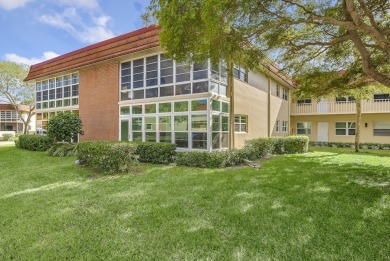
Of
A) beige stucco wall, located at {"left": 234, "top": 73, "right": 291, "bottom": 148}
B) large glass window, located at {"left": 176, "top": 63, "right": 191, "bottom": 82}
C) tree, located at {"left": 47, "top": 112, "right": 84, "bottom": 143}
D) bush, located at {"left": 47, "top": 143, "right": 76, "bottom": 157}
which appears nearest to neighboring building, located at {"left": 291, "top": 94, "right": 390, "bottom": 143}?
beige stucco wall, located at {"left": 234, "top": 73, "right": 291, "bottom": 148}

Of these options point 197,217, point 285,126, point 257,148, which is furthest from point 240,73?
point 197,217

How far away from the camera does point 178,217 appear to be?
4.80 m

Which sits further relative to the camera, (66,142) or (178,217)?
(66,142)

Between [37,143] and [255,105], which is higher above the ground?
[255,105]

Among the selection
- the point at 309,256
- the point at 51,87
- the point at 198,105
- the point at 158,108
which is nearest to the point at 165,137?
the point at 158,108

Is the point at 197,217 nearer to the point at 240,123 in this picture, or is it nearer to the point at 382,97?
the point at 240,123

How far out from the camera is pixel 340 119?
24109 mm

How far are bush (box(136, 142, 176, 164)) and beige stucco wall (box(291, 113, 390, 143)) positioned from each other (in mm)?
19649

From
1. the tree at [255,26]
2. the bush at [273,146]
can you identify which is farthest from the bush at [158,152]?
the tree at [255,26]

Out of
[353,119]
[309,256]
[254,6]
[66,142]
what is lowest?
[309,256]

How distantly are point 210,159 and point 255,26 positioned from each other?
210 inches

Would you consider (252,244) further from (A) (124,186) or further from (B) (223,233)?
(A) (124,186)

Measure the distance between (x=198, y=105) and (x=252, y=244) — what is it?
30.4 ft

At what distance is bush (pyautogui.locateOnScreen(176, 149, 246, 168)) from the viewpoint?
9.86 metres
